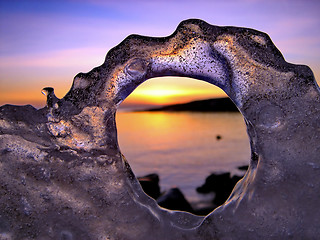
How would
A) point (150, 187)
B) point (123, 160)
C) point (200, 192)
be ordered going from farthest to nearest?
point (200, 192)
point (150, 187)
point (123, 160)

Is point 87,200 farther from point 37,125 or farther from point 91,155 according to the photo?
point 37,125

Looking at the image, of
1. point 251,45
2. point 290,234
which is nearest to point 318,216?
point 290,234

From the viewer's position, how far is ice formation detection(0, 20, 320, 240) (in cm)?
189

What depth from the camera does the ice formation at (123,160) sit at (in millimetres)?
1892

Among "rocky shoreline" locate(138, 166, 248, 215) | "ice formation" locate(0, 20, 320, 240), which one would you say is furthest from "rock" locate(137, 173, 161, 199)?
"ice formation" locate(0, 20, 320, 240)

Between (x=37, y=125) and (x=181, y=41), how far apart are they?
3.12ft

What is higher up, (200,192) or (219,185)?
(219,185)

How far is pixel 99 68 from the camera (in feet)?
6.55

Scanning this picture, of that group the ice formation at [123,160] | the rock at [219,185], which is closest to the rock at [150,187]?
the rock at [219,185]

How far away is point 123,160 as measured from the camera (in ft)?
6.68

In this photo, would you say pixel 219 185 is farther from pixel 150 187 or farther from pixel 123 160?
pixel 123 160

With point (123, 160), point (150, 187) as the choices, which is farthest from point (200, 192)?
point (123, 160)

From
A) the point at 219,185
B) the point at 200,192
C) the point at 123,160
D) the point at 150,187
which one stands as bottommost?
the point at 200,192

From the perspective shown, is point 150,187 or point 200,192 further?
point 200,192
